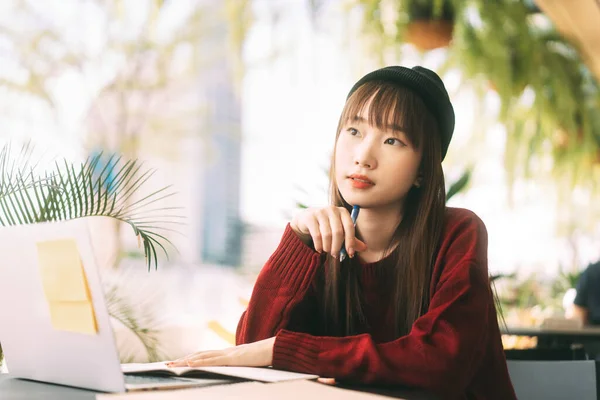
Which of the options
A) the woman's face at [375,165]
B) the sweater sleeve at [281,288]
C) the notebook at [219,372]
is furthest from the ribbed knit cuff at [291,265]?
the notebook at [219,372]

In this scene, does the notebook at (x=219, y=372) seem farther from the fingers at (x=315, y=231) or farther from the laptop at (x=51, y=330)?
the fingers at (x=315, y=231)

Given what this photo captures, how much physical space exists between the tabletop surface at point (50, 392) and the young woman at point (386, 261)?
2.8 inches

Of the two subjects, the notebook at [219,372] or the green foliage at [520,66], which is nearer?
the notebook at [219,372]

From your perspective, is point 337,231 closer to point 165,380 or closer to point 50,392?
point 165,380

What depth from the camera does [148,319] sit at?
2383mm

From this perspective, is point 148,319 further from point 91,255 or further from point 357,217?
point 91,255

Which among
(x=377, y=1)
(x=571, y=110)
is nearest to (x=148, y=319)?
(x=377, y=1)

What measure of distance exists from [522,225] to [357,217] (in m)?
10.1

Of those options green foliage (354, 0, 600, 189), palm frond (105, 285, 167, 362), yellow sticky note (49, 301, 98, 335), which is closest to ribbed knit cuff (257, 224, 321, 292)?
yellow sticky note (49, 301, 98, 335)

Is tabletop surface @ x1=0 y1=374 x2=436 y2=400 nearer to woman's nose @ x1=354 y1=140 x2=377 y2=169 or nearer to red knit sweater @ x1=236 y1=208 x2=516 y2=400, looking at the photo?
red knit sweater @ x1=236 y1=208 x2=516 y2=400

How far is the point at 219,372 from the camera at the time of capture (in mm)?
802

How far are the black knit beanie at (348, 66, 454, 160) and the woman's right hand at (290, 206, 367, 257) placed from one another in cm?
25

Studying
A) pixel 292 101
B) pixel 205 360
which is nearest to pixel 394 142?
pixel 205 360

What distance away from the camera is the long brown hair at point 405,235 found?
104cm
